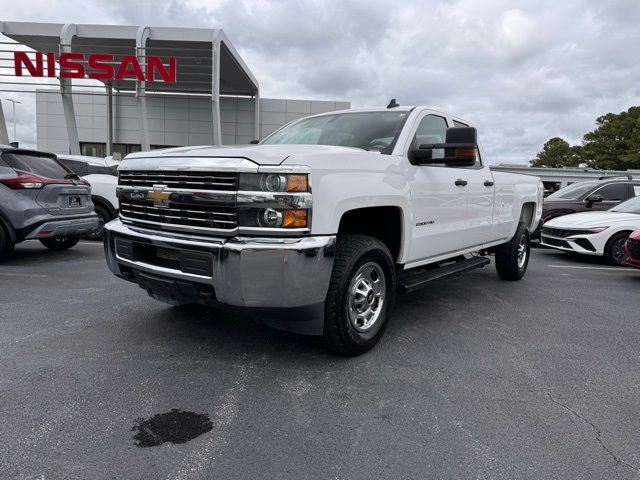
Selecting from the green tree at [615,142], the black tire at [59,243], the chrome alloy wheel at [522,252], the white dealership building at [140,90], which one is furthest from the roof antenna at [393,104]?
the green tree at [615,142]

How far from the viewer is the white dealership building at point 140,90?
61.5 ft

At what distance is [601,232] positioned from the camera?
8336 millimetres

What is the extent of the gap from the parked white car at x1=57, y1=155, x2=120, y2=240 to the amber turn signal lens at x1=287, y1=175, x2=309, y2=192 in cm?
682

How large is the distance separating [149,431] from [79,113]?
1122 inches

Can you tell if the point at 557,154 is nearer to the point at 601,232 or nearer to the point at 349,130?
the point at 601,232

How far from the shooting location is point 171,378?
9.74 ft

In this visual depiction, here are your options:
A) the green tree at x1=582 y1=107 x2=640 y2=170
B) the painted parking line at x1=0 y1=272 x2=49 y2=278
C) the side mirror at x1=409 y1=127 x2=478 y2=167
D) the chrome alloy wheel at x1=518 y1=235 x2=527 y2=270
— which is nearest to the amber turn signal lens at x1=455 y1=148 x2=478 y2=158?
the side mirror at x1=409 y1=127 x2=478 y2=167

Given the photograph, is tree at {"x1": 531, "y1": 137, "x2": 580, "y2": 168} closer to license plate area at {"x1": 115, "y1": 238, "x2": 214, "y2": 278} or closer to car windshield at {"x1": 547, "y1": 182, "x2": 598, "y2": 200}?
car windshield at {"x1": 547, "y1": 182, "x2": 598, "y2": 200}

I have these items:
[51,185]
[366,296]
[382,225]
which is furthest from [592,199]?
[51,185]

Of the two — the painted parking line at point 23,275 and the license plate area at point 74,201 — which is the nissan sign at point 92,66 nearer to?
the license plate area at point 74,201

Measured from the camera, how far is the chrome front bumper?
2.71 m

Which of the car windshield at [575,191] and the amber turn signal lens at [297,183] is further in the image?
the car windshield at [575,191]

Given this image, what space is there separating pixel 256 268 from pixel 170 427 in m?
0.97

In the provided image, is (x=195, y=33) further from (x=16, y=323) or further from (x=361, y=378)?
(x=361, y=378)
